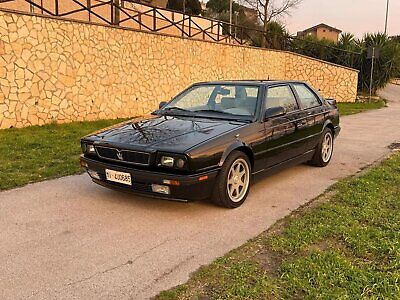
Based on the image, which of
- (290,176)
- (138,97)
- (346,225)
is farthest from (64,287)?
(138,97)

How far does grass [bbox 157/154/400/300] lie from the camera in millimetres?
2738

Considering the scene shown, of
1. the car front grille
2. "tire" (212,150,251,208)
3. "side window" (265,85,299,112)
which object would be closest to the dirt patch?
"side window" (265,85,299,112)

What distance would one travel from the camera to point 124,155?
4.07 metres

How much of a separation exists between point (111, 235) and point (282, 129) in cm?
258

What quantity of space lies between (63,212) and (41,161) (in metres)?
2.36

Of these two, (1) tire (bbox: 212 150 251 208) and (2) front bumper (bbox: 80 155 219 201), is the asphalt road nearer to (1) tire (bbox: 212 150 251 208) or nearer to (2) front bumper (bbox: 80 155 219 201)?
(1) tire (bbox: 212 150 251 208)

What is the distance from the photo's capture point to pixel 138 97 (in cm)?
1202

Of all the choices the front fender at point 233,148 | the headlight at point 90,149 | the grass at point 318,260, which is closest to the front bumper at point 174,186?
the front fender at point 233,148

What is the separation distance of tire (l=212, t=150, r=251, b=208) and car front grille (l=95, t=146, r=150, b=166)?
0.79 metres

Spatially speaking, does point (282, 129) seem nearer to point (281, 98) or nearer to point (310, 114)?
point (281, 98)

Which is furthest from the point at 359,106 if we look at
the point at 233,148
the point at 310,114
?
the point at 233,148

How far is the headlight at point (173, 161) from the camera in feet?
12.5

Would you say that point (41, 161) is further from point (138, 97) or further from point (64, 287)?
point (138, 97)

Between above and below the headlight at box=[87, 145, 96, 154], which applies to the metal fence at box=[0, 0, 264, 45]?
above
